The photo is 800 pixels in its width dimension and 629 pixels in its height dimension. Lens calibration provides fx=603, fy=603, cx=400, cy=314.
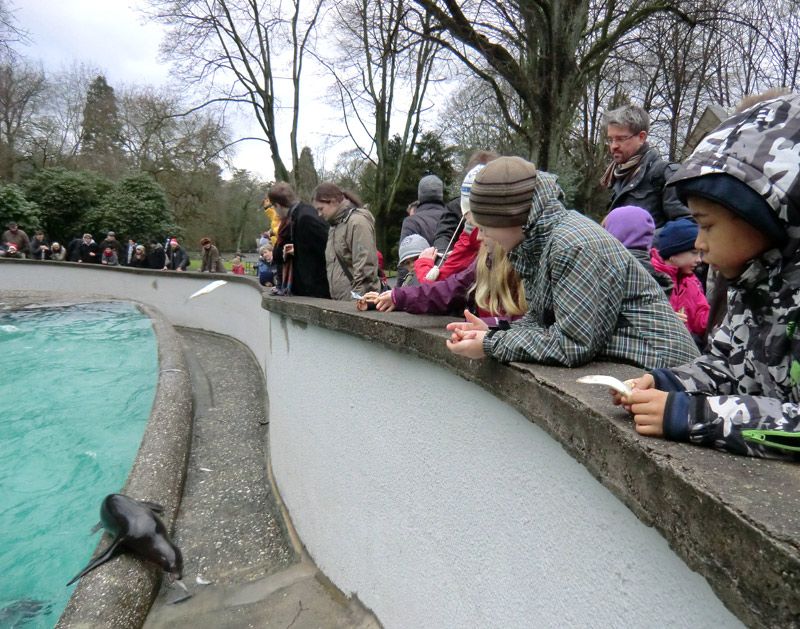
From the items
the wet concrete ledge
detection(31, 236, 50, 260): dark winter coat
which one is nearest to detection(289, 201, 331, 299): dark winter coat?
the wet concrete ledge

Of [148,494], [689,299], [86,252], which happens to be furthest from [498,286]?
[86,252]

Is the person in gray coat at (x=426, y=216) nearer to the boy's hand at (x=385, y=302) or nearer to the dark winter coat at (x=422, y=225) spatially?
the dark winter coat at (x=422, y=225)

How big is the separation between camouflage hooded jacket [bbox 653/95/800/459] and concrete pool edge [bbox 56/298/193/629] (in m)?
3.23

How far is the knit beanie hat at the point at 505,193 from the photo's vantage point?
194 cm

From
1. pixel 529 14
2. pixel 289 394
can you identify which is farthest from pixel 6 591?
pixel 529 14

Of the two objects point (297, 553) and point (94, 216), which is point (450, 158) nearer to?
point (94, 216)

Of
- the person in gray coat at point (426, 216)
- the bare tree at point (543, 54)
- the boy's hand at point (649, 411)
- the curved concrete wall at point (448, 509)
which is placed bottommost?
the curved concrete wall at point (448, 509)

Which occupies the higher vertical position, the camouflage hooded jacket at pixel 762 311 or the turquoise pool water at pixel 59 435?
the camouflage hooded jacket at pixel 762 311

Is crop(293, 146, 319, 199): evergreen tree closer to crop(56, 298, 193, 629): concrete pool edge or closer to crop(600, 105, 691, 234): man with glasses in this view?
crop(56, 298, 193, 629): concrete pool edge

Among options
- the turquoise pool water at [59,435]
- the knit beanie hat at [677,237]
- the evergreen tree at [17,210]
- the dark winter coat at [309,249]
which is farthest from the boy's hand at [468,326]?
the evergreen tree at [17,210]

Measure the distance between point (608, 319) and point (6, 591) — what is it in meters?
4.71

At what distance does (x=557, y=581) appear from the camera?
154 centimetres

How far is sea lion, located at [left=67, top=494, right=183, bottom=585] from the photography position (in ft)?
12.6

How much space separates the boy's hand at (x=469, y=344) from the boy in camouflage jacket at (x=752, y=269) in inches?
27.9
